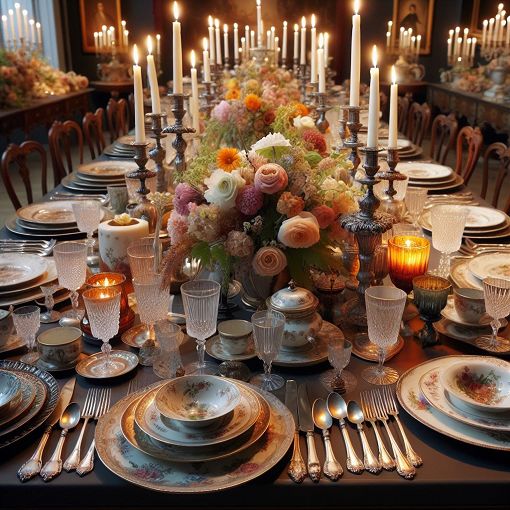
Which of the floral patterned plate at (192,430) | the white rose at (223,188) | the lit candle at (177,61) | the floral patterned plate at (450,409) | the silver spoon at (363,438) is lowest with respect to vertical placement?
the silver spoon at (363,438)

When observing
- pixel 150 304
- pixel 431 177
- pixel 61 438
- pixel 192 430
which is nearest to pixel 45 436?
pixel 61 438

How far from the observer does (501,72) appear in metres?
6.79

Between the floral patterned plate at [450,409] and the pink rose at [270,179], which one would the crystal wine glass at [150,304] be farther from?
the floral patterned plate at [450,409]

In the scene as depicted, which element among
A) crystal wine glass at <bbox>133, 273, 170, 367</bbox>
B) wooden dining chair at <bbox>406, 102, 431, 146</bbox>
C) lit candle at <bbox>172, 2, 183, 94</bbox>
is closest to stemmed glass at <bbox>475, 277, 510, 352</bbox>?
crystal wine glass at <bbox>133, 273, 170, 367</bbox>

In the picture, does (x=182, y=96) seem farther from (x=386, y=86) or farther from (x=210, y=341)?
(x=386, y=86)

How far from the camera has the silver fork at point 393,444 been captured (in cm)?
98

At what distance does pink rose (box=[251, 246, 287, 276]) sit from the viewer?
1.39 meters

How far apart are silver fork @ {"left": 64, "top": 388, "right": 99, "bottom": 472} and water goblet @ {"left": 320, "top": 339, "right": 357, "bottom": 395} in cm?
44

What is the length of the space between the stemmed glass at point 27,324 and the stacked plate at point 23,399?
6 cm

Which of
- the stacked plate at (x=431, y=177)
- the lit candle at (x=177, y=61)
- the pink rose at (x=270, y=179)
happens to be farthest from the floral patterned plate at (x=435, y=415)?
the stacked plate at (x=431, y=177)

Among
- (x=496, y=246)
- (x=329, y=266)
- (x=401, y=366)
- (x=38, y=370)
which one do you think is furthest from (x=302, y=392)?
(x=496, y=246)

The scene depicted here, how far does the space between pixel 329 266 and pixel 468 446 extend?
531 millimetres

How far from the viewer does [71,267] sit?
58.7 inches

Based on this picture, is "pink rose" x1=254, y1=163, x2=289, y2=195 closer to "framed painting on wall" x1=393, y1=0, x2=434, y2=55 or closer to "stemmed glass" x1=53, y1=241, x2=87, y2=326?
"stemmed glass" x1=53, y1=241, x2=87, y2=326
